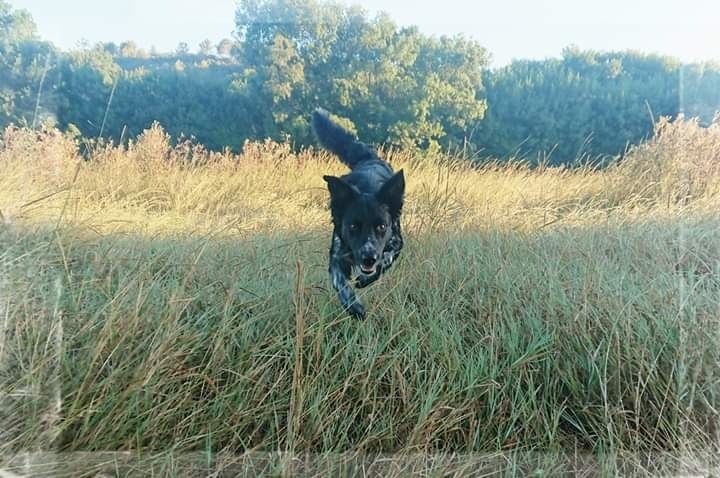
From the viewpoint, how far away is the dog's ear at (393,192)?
2.46m

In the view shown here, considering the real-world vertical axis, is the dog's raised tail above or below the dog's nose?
above

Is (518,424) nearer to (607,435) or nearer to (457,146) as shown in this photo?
(607,435)

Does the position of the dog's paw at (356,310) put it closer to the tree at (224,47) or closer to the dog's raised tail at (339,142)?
the dog's raised tail at (339,142)

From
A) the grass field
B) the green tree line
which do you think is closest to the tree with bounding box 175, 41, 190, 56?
the green tree line

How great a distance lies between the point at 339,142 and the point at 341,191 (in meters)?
1.30

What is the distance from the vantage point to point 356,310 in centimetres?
228

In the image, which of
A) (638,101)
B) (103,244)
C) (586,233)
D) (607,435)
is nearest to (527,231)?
(586,233)

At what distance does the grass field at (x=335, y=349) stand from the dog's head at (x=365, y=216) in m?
0.27

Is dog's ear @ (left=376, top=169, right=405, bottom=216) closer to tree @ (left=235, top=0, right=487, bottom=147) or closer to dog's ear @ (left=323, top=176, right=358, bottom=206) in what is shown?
dog's ear @ (left=323, top=176, right=358, bottom=206)

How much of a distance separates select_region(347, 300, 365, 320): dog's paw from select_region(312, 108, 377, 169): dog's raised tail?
1.68 m

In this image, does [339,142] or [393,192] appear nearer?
[393,192]

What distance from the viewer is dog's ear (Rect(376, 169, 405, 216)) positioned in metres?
2.46

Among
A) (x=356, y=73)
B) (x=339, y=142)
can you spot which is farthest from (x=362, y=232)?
(x=356, y=73)

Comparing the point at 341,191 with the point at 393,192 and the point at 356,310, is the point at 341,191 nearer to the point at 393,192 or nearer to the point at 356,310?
the point at 393,192
